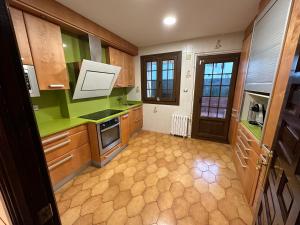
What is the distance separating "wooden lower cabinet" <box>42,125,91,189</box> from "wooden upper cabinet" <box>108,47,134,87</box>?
1440 millimetres

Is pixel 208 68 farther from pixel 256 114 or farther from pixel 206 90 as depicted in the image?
pixel 256 114

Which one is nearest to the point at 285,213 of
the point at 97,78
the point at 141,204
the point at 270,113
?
the point at 270,113

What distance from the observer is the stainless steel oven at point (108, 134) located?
2094 millimetres

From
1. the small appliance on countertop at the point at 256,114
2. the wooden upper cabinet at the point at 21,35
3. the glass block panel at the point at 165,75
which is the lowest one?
the small appliance on countertop at the point at 256,114

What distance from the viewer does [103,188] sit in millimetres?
1768

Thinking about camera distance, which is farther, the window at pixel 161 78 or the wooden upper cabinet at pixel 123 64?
the window at pixel 161 78

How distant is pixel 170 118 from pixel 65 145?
242 centimetres

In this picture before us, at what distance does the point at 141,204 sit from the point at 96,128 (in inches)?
48.4

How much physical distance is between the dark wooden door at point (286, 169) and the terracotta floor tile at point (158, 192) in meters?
0.72

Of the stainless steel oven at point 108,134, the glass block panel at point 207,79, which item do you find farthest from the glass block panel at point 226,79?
the stainless steel oven at point 108,134

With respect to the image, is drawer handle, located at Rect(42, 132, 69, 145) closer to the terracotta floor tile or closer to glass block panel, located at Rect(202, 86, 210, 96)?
the terracotta floor tile

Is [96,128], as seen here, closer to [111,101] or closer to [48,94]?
[48,94]

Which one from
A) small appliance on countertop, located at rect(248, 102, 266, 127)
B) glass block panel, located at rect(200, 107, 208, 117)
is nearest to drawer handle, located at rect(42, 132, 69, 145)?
small appliance on countertop, located at rect(248, 102, 266, 127)

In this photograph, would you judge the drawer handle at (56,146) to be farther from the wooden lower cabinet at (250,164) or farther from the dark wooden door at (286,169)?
the wooden lower cabinet at (250,164)
